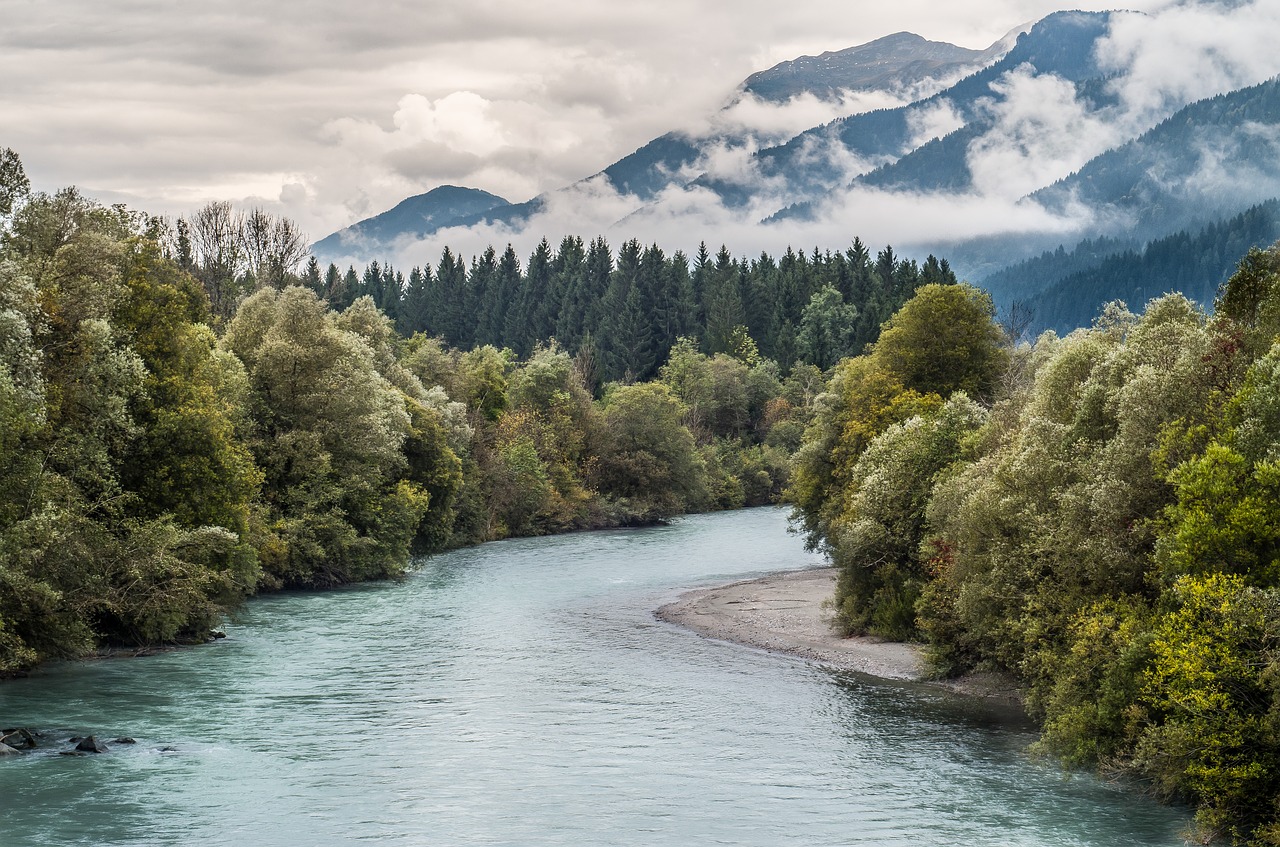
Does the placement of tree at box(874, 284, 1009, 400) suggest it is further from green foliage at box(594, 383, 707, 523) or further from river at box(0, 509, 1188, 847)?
green foliage at box(594, 383, 707, 523)

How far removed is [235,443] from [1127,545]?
4377cm

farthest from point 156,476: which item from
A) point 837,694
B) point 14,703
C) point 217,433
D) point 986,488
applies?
point 986,488

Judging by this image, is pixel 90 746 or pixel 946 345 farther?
pixel 946 345

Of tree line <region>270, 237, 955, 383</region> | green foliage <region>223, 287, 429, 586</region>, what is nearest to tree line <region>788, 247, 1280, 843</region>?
green foliage <region>223, 287, 429, 586</region>

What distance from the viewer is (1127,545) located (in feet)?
111

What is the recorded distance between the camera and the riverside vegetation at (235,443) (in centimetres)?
4359

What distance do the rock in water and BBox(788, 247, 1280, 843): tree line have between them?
25804 mm

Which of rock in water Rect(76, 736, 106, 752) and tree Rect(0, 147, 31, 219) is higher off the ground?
tree Rect(0, 147, 31, 219)

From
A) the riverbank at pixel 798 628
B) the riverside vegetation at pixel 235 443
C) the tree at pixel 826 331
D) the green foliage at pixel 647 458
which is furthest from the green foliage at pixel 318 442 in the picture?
the tree at pixel 826 331

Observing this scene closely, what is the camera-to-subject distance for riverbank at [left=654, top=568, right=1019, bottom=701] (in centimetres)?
4650

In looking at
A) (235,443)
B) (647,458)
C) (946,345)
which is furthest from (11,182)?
(647,458)

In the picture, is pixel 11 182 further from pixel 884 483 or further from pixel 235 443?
pixel 884 483

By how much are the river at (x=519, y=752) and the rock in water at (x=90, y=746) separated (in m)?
0.65

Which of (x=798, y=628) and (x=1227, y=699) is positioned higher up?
(x=1227, y=699)
